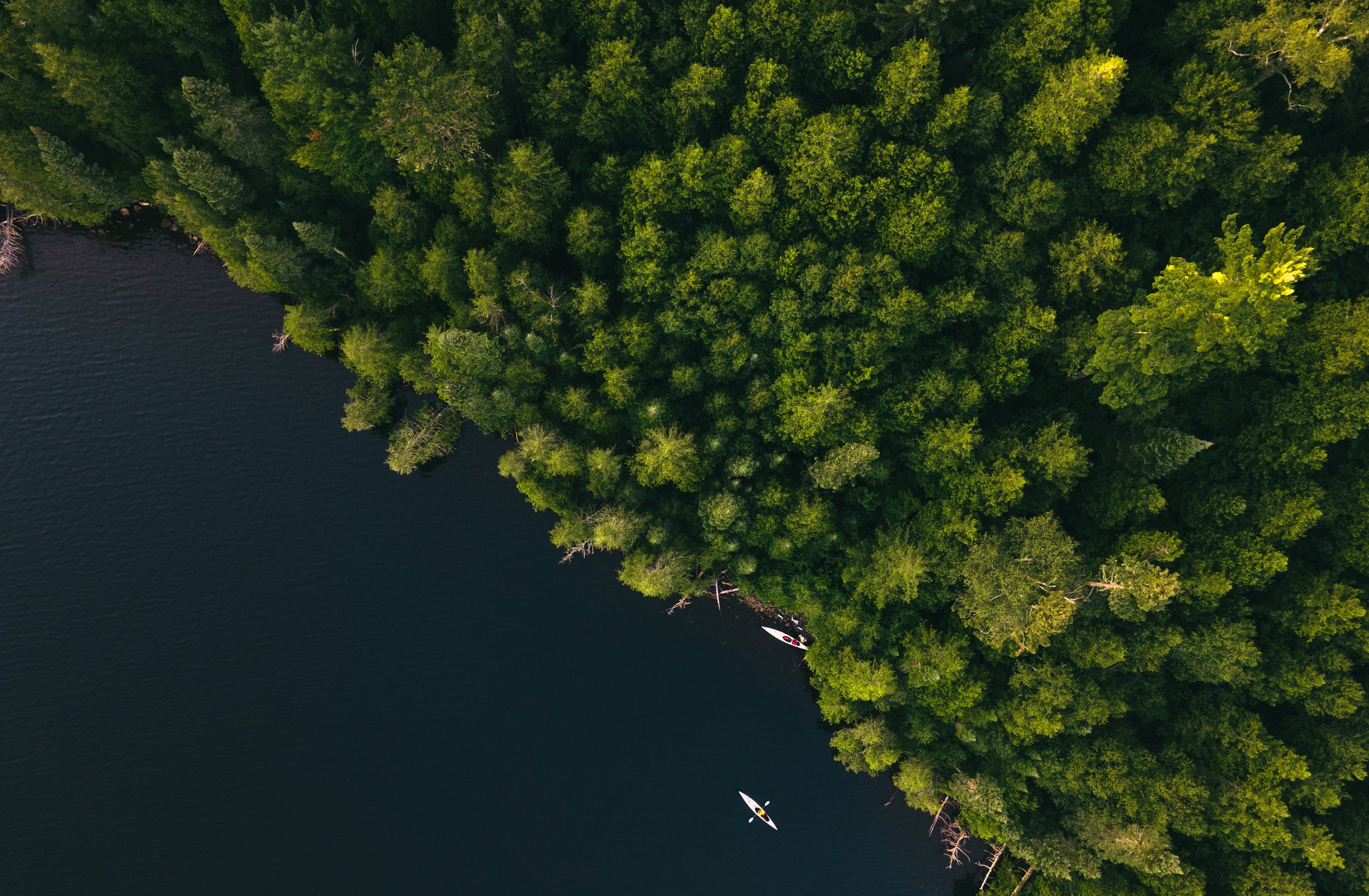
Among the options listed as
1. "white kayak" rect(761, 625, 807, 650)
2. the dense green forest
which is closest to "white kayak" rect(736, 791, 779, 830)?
"white kayak" rect(761, 625, 807, 650)

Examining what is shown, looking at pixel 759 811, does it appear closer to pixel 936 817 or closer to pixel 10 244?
pixel 936 817

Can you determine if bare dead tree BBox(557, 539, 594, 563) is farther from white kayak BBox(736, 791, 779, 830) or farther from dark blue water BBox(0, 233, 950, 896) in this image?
white kayak BBox(736, 791, 779, 830)

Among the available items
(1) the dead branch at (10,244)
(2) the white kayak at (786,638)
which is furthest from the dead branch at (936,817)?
(1) the dead branch at (10,244)

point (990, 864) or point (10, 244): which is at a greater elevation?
point (10, 244)

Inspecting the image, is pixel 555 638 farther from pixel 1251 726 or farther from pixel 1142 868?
pixel 1251 726

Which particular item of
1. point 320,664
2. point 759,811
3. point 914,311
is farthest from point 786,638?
point 320,664

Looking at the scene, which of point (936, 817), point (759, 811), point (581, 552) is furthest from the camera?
point (759, 811)
